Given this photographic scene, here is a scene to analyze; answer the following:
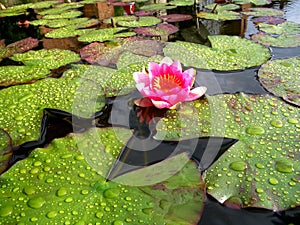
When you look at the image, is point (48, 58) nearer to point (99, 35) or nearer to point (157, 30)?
point (99, 35)

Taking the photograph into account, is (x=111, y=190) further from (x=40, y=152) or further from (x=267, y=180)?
(x=267, y=180)

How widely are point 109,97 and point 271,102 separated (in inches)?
30.3

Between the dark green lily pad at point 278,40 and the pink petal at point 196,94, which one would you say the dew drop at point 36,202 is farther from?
the dark green lily pad at point 278,40

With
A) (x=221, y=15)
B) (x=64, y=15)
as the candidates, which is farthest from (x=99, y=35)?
(x=221, y=15)

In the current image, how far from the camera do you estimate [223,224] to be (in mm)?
734

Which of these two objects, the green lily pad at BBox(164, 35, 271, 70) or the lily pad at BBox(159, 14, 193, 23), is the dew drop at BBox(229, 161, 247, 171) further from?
the lily pad at BBox(159, 14, 193, 23)

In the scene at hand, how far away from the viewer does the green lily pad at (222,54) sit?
62.4 inches

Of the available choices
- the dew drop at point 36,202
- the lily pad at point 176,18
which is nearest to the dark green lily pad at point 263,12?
the lily pad at point 176,18

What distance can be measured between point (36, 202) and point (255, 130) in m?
0.81

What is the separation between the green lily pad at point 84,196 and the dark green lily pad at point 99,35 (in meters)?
1.47

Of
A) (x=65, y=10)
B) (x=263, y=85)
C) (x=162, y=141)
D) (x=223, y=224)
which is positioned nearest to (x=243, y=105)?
(x=263, y=85)

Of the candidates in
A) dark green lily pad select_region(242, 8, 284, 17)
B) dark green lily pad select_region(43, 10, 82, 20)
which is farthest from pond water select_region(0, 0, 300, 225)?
dark green lily pad select_region(43, 10, 82, 20)

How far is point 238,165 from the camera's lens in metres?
0.88

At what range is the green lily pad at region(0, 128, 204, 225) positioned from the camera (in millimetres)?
717
